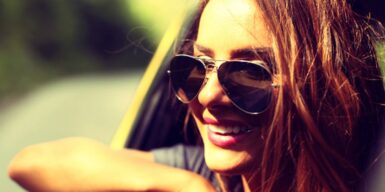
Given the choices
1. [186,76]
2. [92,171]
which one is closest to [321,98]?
[186,76]

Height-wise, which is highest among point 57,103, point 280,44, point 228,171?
point 280,44

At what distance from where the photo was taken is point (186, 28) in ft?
5.81

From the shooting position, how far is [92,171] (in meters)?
1.72

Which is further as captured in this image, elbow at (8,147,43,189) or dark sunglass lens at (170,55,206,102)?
elbow at (8,147,43,189)

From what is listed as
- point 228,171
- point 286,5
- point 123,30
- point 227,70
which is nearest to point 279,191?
point 228,171

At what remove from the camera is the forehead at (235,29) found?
4.56 ft

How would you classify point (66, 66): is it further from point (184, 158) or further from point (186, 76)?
point (186, 76)

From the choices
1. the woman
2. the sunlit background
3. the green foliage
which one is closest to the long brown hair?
the woman

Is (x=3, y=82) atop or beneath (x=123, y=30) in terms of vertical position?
beneath

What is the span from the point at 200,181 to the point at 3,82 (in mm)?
4098

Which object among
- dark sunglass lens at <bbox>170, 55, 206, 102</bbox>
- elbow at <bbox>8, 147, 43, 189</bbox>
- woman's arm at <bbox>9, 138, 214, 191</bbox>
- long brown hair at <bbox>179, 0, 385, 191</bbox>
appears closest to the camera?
long brown hair at <bbox>179, 0, 385, 191</bbox>

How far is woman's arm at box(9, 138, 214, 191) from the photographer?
5.47ft

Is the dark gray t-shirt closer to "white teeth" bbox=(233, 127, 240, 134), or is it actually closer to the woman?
the woman

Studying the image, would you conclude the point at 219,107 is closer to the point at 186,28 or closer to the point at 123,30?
the point at 186,28
